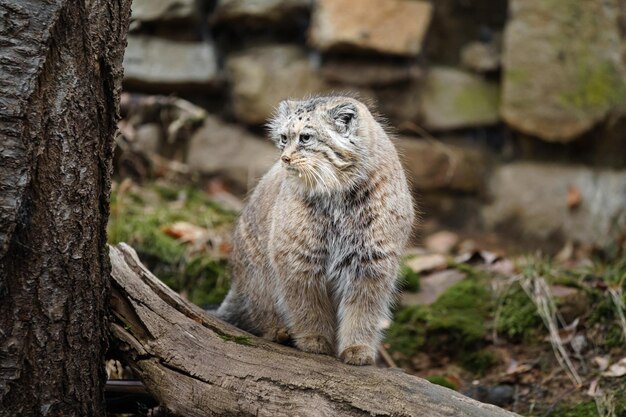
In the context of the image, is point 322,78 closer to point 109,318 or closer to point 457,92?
point 457,92

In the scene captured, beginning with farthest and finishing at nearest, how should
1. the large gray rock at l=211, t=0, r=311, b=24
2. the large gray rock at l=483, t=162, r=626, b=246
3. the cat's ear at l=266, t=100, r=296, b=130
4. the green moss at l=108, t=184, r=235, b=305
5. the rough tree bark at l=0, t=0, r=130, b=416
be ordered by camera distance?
the large gray rock at l=211, t=0, r=311, b=24
the large gray rock at l=483, t=162, r=626, b=246
the green moss at l=108, t=184, r=235, b=305
the cat's ear at l=266, t=100, r=296, b=130
the rough tree bark at l=0, t=0, r=130, b=416

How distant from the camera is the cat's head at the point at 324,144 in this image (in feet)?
12.7

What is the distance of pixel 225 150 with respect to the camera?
766 centimetres

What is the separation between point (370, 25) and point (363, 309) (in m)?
3.85

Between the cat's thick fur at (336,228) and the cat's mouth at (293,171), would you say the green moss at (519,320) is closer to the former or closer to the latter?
the cat's thick fur at (336,228)

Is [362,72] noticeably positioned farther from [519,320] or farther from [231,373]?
[231,373]

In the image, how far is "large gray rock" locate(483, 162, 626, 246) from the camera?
7.18 m

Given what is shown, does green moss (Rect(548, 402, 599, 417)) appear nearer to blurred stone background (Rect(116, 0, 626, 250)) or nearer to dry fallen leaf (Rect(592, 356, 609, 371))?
dry fallen leaf (Rect(592, 356, 609, 371))

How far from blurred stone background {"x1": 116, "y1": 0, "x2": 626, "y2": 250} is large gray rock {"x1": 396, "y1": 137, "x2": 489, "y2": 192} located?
15 mm

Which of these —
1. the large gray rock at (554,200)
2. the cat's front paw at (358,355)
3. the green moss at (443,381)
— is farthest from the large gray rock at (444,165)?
the cat's front paw at (358,355)

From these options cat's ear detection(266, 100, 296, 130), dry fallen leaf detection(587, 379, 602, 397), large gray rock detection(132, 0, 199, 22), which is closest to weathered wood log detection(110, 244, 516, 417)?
cat's ear detection(266, 100, 296, 130)

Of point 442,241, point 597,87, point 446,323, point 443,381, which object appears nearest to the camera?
point 443,381

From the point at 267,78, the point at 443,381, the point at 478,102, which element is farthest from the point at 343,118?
the point at 478,102

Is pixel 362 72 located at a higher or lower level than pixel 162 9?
lower
